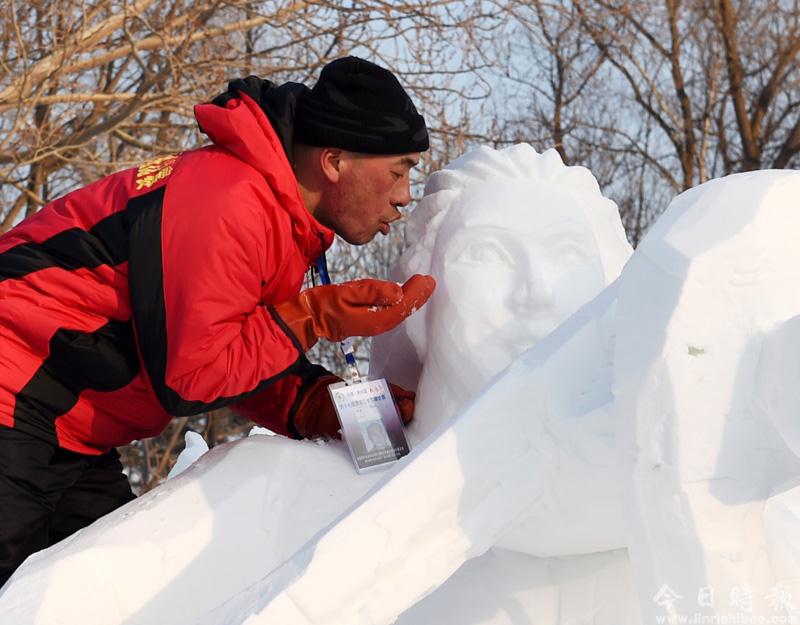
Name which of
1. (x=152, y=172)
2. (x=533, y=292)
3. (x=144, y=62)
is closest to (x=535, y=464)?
(x=533, y=292)

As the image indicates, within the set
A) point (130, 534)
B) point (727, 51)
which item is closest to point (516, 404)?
point (130, 534)

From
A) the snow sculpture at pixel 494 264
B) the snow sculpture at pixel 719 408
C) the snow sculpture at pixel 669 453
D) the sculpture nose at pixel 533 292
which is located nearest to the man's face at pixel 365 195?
the snow sculpture at pixel 494 264

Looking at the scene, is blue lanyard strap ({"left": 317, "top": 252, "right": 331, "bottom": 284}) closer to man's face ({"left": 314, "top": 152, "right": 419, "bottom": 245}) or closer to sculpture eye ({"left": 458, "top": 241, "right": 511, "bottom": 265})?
man's face ({"left": 314, "top": 152, "right": 419, "bottom": 245})

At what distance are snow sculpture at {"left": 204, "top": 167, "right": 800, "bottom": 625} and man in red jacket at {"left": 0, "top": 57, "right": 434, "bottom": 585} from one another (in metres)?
0.46

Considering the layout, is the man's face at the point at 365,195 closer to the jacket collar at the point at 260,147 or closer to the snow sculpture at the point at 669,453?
the jacket collar at the point at 260,147

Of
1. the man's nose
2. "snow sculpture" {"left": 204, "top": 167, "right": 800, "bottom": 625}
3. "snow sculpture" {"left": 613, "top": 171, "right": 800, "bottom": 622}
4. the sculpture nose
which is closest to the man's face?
the man's nose

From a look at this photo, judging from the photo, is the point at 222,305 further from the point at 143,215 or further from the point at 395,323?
the point at 395,323

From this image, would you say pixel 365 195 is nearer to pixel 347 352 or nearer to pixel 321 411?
pixel 347 352

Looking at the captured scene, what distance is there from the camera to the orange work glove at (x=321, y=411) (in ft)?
7.08

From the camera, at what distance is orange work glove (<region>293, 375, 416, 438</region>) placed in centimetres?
216

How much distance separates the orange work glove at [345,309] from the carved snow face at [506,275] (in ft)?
0.33

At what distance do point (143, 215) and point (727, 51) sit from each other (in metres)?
7.59

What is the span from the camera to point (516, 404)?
1.63 m

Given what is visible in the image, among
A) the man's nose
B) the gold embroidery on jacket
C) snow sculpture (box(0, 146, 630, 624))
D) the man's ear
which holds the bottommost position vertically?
snow sculpture (box(0, 146, 630, 624))
